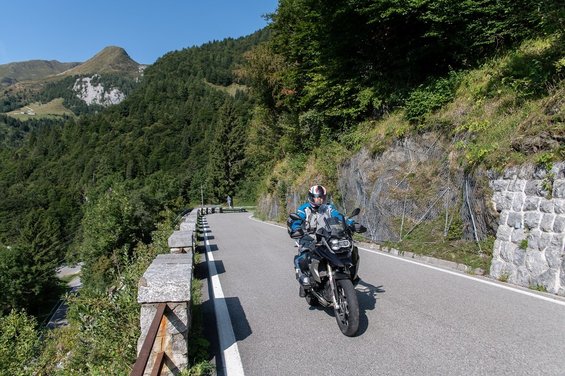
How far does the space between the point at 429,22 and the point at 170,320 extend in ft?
45.0

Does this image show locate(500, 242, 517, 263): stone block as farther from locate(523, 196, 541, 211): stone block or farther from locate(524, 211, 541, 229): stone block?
locate(523, 196, 541, 211): stone block

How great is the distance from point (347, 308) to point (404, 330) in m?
0.77

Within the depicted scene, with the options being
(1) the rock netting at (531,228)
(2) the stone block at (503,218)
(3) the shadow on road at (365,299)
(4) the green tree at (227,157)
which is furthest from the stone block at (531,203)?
(4) the green tree at (227,157)

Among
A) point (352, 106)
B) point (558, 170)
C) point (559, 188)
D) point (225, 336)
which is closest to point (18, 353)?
point (225, 336)

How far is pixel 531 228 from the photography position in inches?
278

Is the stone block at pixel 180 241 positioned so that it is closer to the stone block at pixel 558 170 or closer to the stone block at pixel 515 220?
the stone block at pixel 515 220

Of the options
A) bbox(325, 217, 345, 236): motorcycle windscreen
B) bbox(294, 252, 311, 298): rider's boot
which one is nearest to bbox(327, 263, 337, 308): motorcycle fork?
bbox(325, 217, 345, 236): motorcycle windscreen

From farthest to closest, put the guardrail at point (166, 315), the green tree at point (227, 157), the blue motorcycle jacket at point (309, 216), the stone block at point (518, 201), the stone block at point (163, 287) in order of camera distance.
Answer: the green tree at point (227, 157) < the stone block at point (518, 201) < the blue motorcycle jacket at point (309, 216) < the stone block at point (163, 287) < the guardrail at point (166, 315)

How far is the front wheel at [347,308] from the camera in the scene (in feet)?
15.5

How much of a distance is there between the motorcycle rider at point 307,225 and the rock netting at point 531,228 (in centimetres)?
345

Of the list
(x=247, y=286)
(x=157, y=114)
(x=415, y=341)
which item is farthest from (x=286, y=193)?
(x=157, y=114)

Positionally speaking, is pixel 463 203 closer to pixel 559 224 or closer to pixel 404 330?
pixel 559 224

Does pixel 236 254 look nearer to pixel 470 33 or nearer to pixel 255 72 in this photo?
pixel 470 33

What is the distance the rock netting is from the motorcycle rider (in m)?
3.45
